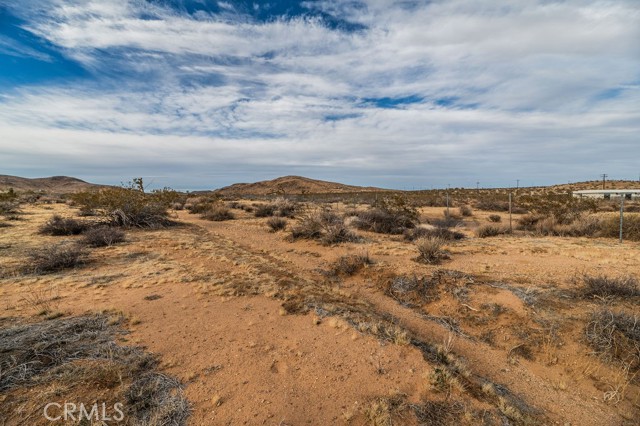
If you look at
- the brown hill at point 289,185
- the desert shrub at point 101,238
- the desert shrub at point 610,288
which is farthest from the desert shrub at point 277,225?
the brown hill at point 289,185

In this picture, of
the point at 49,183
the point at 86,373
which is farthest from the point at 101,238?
the point at 49,183

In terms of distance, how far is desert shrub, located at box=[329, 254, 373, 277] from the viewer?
8.70 meters

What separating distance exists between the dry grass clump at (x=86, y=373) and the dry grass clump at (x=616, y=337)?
18.9 ft

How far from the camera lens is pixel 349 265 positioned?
8805 mm

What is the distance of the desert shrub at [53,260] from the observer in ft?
26.3

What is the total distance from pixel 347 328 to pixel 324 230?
7423 mm

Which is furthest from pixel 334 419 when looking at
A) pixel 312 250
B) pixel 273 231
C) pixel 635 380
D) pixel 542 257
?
pixel 273 231

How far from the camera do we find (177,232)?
14.6 meters

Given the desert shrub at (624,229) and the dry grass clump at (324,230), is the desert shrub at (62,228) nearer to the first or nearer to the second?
the dry grass clump at (324,230)

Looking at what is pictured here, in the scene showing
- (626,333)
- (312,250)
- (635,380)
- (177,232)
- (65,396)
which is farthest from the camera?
(177,232)

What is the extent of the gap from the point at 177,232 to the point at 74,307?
920 centimetres

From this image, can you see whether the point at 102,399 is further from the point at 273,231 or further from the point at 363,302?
the point at 273,231

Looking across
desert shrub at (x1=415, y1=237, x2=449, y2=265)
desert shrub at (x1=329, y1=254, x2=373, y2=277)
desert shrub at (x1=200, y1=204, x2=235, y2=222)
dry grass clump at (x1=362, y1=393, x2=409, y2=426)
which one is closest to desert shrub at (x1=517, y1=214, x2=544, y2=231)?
desert shrub at (x1=415, y1=237, x2=449, y2=265)

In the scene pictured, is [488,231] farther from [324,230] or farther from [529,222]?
[324,230]
